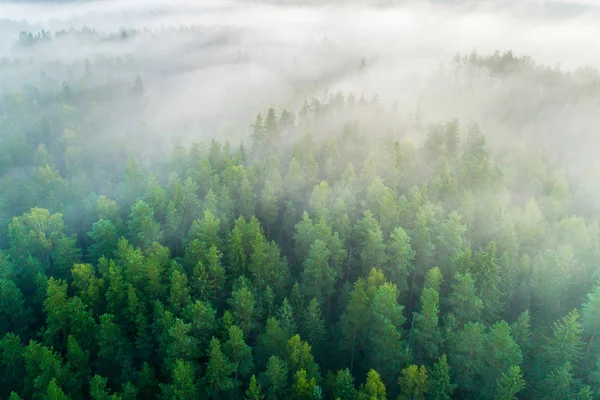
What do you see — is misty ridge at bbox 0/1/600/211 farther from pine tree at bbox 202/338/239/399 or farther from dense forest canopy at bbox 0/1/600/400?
pine tree at bbox 202/338/239/399

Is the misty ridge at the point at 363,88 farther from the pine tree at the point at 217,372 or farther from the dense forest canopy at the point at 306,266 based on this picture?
the pine tree at the point at 217,372

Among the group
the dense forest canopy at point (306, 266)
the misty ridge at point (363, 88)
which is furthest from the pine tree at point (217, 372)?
the misty ridge at point (363, 88)

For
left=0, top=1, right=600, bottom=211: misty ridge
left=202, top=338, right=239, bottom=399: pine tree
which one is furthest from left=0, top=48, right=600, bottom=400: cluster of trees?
left=0, top=1, right=600, bottom=211: misty ridge

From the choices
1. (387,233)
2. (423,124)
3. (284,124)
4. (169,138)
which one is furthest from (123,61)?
(387,233)

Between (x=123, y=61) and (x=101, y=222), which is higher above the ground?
(x=123, y=61)

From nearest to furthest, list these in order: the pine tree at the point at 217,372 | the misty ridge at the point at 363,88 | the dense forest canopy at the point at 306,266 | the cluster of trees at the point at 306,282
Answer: the pine tree at the point at 217,372 → the cluster of trees at the point at 306,282 → the dense forest canopy at the point at 306,266 → the misty ridge at the point at 363,88

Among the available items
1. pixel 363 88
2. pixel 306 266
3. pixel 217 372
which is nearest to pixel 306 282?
pixel 306 266

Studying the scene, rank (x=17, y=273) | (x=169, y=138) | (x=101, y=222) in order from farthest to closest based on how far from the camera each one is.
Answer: (x=169, y=138)
(x=101, y=222)
(x=17, y=273)

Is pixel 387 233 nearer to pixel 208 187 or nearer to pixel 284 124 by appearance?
pixel 208 187
